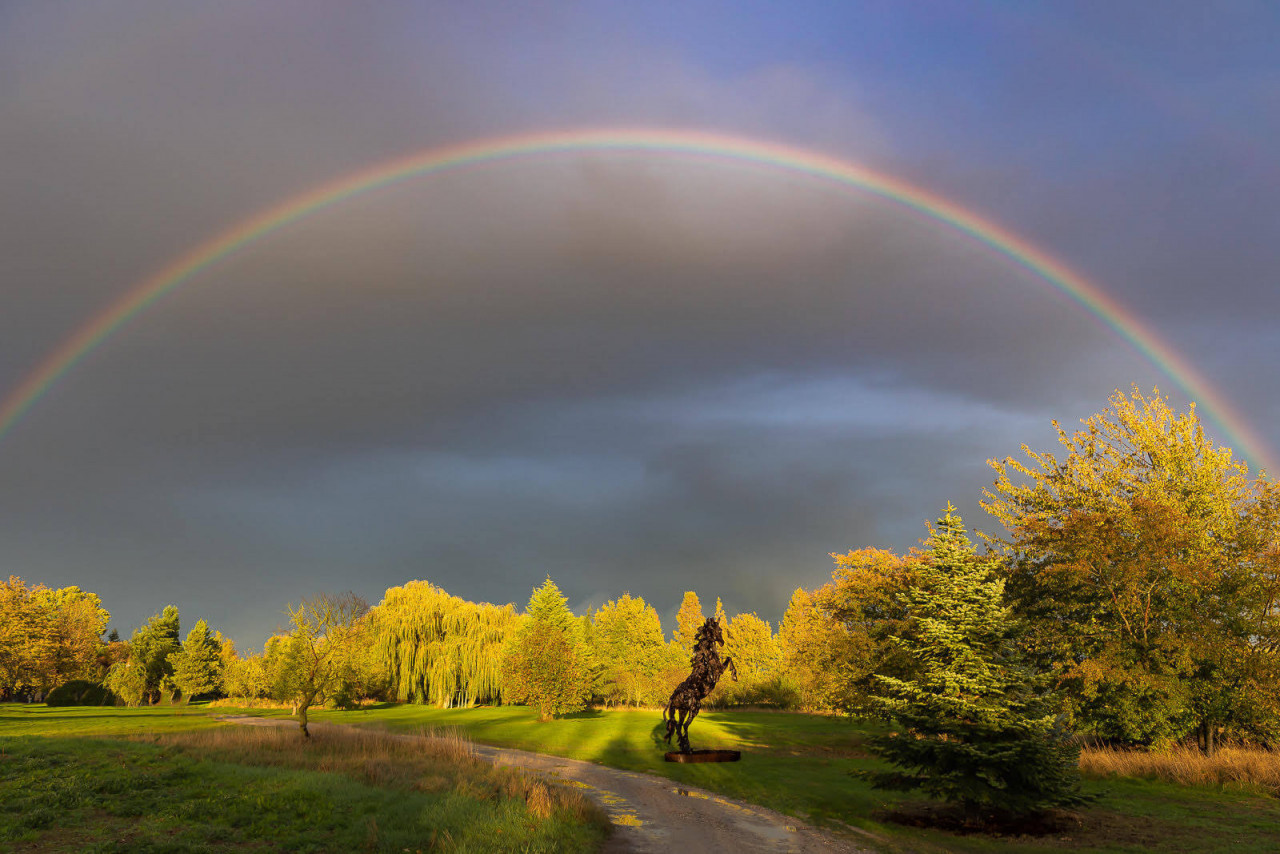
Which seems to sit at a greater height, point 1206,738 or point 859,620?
point 859,620

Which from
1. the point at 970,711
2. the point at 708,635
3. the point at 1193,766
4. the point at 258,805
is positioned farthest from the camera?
the point at 708,635

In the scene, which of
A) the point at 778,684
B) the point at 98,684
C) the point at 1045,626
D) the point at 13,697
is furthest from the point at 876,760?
the point at 13,697

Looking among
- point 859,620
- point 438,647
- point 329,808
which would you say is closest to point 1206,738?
point 859,620

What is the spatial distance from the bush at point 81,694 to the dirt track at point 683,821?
8228cm

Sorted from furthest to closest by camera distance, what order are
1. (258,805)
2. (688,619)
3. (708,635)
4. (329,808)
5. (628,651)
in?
(688,619) → (628,651) → (708,635) → (329,808) → (258,805)

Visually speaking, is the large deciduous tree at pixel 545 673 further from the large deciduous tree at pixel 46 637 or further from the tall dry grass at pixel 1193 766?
the large deciduous tree at pixel 46 637

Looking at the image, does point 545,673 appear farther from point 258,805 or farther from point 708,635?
point 258,805

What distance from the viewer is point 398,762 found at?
2384 centimetres

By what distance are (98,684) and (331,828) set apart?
310ft

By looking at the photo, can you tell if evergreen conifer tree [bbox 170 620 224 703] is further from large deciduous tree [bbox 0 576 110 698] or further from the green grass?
the green grass

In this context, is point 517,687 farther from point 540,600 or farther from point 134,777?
point 134,777

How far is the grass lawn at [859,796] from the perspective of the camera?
1573 cm

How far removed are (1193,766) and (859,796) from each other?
12.0 metres

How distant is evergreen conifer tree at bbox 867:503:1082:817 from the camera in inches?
623
